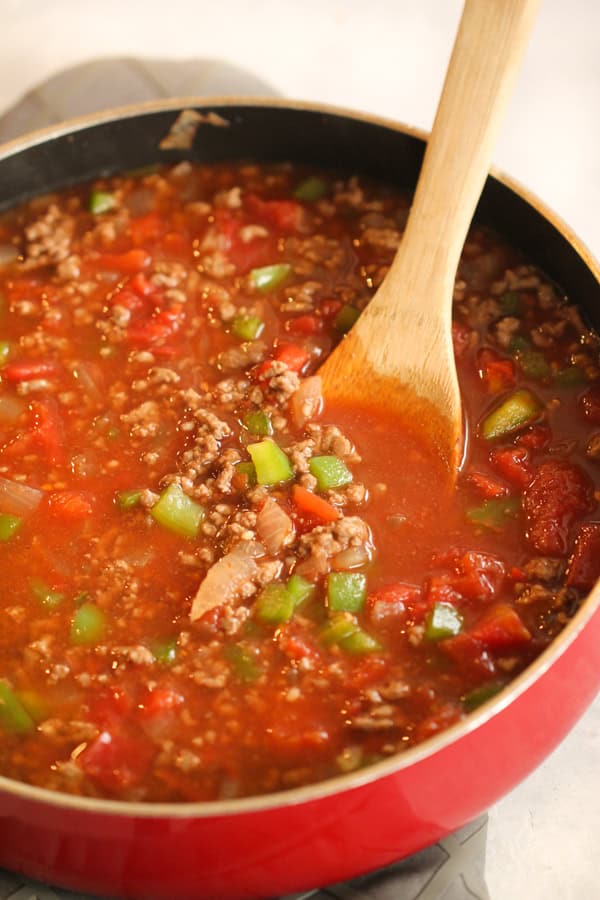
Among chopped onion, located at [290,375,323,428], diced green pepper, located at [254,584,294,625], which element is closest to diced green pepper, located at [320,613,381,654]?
diced green pepper, located at [254,584,294,625]

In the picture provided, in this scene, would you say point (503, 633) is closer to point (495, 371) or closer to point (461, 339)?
point (495, 371)

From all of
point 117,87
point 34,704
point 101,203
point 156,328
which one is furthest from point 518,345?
point 117,87

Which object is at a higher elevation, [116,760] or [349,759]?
[349,759]

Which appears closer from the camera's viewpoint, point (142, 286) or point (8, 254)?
point (142, 286)

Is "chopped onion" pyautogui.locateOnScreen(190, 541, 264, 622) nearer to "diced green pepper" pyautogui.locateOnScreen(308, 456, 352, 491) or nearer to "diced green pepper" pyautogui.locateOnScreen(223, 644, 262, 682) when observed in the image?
"diced green pepper" pyautogui.locateOnScreen(223, 644, 262, 682)

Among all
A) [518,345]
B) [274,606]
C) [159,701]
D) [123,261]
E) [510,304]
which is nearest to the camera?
[159,701]

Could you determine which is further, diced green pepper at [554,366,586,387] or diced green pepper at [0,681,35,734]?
diced green pepper at [554,366,586,387]
